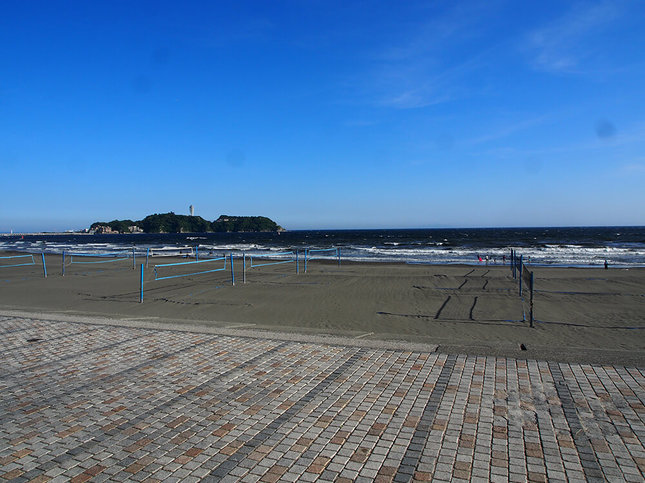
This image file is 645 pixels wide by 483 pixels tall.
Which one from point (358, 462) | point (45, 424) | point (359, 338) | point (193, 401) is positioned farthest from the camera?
point (359, 338)

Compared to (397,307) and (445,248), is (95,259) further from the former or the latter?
(445,248)

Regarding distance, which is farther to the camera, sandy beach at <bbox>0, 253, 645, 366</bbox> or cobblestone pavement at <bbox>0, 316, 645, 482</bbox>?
sandy beach at <bbox>0, 253, 645, 366</bbox>

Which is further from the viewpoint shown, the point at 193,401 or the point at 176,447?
the point at 193,401

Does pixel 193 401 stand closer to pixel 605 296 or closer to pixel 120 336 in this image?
pixel 120 336

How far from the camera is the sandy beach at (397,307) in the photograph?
30.0 ft

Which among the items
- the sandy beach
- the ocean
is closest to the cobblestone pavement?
the sandy beach

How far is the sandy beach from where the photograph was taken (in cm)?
913

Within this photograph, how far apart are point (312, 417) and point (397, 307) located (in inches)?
338

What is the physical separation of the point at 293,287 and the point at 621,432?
46.1ft

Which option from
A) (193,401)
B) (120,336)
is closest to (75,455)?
(193,401)

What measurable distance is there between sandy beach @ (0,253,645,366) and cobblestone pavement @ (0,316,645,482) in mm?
1524

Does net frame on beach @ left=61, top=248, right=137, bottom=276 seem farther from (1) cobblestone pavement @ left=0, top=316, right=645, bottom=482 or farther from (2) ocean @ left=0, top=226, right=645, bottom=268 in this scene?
(1) cobblestone pavement @ left=0, top=316, right=645, bottom=482

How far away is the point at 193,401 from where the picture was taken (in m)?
5.52

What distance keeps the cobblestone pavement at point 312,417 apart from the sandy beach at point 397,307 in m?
1.52
